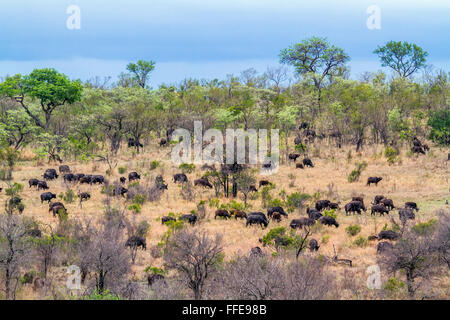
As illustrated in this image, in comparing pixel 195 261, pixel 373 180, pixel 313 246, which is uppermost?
pixel 373 180

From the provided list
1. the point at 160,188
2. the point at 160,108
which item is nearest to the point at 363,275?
the point at 160,188

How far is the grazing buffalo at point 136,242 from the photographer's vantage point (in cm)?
1757

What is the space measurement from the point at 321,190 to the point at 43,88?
86.1 ft

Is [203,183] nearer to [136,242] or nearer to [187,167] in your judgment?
[187,167]

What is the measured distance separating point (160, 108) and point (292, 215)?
114ft

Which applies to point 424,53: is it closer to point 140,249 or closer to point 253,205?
point 253,205

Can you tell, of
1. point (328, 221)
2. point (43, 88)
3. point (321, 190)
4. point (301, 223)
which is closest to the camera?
point (301, 223)

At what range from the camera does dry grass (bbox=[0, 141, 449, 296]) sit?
19000mm

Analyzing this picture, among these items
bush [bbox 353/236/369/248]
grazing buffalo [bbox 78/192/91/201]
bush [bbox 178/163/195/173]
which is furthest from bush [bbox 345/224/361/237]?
bush [bbox 178/163/195/173]

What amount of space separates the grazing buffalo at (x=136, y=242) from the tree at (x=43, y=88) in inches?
1086

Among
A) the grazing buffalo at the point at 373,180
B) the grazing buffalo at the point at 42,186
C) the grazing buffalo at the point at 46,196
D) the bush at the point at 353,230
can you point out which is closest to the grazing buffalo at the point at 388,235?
the bush at the point at 353,230

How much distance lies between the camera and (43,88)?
40969 millimetres

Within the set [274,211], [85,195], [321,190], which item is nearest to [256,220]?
[274,211]

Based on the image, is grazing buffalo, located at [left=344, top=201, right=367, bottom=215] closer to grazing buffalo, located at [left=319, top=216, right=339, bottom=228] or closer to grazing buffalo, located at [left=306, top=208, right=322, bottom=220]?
grazing buffalo, located at [left=306, top=208, right=322, bottom=220]
